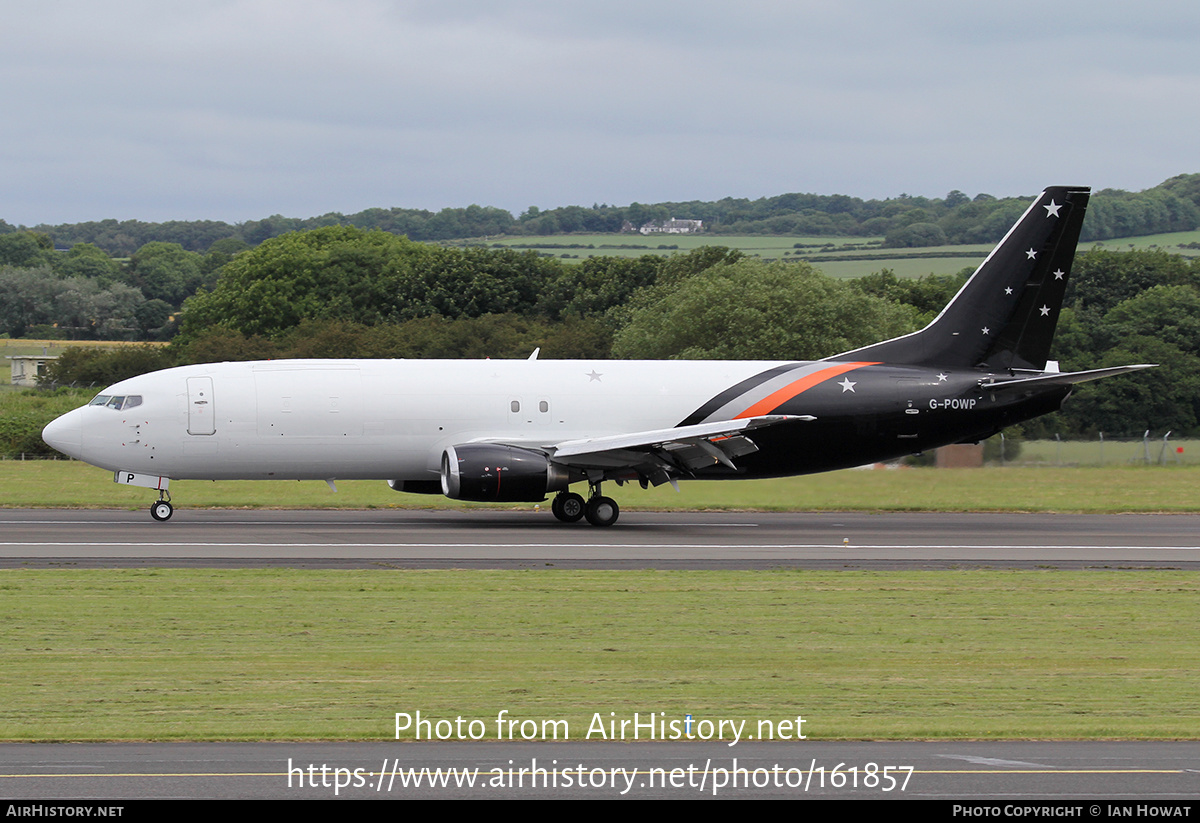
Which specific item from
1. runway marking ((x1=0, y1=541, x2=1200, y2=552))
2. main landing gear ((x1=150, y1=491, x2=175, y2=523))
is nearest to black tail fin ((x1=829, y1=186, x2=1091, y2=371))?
runway marking ((x1=0, y1=541, x2=1200, y2=552))

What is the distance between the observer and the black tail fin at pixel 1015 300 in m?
35.6

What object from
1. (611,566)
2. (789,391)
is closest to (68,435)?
(611,566)

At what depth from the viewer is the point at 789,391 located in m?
34.5

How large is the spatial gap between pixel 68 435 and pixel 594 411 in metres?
12.7

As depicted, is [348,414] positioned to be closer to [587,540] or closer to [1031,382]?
[587,540]

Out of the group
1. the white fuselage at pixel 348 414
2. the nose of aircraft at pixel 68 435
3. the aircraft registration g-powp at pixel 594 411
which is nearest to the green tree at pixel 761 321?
the aircraft registration g-powp at pixel 594 411

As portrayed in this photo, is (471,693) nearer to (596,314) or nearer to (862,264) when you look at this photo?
(596,314)

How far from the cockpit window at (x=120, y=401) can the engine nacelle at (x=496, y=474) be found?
7.53 metres

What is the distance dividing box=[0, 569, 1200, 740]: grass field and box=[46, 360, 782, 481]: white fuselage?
957 centimetres

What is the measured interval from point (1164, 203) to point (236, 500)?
556 ft

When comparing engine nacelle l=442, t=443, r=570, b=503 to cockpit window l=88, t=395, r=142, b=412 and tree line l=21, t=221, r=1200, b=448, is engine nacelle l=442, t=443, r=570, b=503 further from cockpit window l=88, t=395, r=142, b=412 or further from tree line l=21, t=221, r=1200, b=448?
tree line l=21, t=221, r=1200, b=448

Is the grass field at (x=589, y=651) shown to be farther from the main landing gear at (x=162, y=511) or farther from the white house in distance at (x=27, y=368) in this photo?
the white house in distance at (x=27, y=368)

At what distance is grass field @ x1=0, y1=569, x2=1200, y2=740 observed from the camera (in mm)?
12852

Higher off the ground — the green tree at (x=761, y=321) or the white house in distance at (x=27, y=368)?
the green tree at (x=761, y=321)
